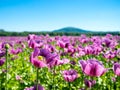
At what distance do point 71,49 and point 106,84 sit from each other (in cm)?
129

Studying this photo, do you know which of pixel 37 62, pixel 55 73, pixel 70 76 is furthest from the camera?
pixel 55 73

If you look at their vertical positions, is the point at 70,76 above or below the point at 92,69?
below

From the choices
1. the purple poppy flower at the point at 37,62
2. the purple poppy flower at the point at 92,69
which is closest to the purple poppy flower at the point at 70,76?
the purple poppy flower at the point at 92,69

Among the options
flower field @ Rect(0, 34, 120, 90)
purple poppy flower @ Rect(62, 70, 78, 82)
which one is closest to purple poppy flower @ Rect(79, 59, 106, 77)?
flower field @ Rect(0, 34, 120, 90)

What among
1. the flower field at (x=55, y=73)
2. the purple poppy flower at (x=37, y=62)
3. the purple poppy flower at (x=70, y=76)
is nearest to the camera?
the purple poppy flower at (x=37, y=62)

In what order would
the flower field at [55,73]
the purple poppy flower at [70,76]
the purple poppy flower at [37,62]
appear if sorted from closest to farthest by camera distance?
the purple poppy flower at [37,62] < the flower field at [55,73] < the purple poppy flower at [70,76]

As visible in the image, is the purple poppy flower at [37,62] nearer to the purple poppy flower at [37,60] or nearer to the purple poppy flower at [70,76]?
the purple poppy flower at [37,60]

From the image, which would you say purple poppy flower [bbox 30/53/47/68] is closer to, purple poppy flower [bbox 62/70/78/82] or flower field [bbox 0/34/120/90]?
flower field [bbox 0/34/120/90]

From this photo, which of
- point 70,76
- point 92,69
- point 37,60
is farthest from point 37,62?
point 70,76

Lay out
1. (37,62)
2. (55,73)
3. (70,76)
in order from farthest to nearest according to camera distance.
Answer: (55,73) < (70,76) < (37,62)

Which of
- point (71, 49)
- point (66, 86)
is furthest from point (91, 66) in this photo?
point (71, 49)

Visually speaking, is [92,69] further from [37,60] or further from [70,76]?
[70,76]

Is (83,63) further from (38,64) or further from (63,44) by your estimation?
(63,44)

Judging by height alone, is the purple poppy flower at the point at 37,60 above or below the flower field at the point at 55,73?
above
